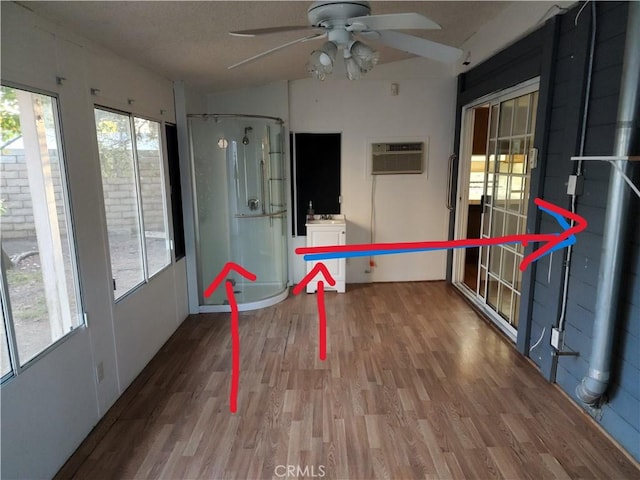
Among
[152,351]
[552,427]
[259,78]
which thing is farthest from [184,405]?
[259,78]

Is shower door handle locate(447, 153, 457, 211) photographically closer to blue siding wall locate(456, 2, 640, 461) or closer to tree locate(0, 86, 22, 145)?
blue siding wall locate(456, 2, 640, 461)

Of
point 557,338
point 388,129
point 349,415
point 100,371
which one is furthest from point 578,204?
point 100,371

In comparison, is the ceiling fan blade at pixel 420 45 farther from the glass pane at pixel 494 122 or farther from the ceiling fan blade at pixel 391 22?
the glass pane at pixel 494 122

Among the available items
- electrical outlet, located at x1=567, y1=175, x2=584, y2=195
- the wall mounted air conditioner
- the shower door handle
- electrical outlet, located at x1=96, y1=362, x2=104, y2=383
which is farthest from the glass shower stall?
electrical outlet, located at x1=567, y1=175, x2=584, y2=195

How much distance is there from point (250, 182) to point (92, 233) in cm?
202

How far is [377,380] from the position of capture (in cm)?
264

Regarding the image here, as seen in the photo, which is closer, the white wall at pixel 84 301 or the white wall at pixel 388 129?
the white wall at pixel 84 301

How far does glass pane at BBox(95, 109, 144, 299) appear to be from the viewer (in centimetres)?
244

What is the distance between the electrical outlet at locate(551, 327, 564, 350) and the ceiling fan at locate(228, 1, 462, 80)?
1.82m

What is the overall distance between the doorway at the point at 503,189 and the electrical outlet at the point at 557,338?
665 mm

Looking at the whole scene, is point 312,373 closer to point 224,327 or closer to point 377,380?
point 377,380

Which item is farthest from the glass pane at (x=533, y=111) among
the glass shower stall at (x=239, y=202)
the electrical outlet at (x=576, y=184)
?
the glass shower stall at (x=239, y=202)

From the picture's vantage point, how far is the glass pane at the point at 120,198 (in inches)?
96.0

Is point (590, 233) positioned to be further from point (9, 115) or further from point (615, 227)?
point (9, 115)
